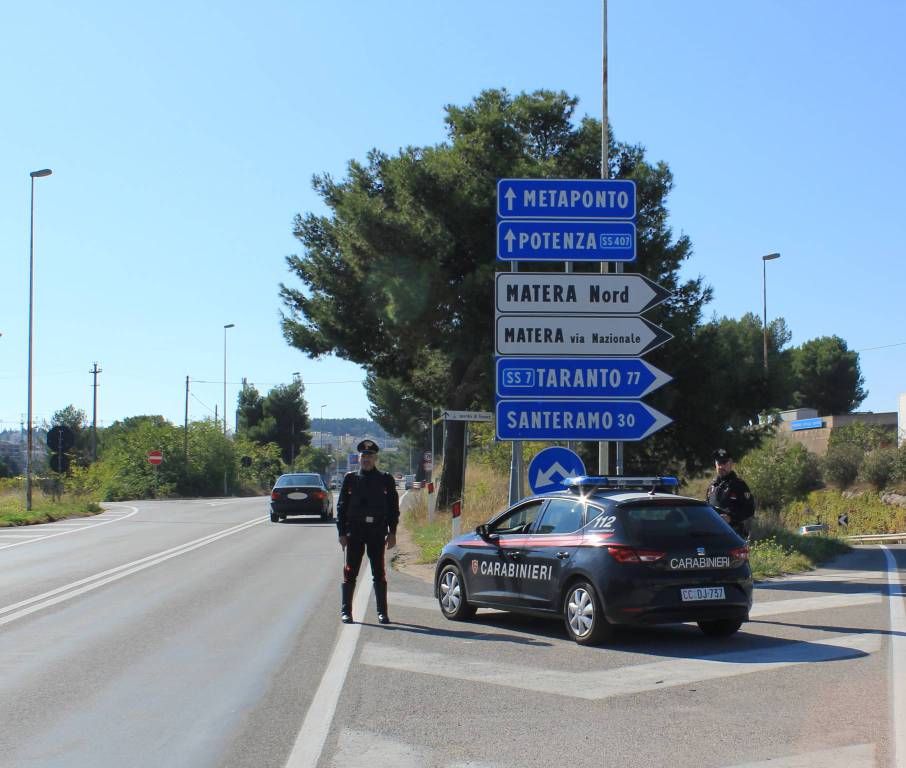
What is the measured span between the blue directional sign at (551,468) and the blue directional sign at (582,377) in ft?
2.74

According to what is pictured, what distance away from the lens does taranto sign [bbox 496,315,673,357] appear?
47.9ft

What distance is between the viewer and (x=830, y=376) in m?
92.4

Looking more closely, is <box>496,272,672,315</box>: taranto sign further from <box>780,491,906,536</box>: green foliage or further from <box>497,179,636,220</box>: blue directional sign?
<box>780,491,906,536</box>: green foliage

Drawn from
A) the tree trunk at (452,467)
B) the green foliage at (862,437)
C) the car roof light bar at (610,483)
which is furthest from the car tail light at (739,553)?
the green foliage at (862,437)

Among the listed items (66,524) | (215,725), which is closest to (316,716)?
(215,725)

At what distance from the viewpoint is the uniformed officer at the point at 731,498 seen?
13195 millimetres

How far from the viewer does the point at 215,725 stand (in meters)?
6.63

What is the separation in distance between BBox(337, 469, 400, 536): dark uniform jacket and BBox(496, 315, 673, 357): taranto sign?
404 cm

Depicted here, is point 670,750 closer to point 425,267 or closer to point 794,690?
point 794,690

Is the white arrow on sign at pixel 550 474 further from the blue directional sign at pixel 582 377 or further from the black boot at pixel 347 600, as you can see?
the black boot at pixel 347 600

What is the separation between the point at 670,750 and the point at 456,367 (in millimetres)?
23848

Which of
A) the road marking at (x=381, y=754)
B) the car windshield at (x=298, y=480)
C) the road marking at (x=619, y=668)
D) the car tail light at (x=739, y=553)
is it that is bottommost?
the road marking at (x=619, y=668)

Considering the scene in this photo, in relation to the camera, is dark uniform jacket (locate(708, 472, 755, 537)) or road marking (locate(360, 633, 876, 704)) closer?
road marking (locate(360, 633, 876, 704))

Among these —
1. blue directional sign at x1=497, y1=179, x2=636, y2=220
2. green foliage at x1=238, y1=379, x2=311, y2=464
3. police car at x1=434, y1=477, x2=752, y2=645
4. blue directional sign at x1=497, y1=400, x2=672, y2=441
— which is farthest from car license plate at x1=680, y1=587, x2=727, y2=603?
green foliage at x1=238, y1=379, x2=311, y2=464
